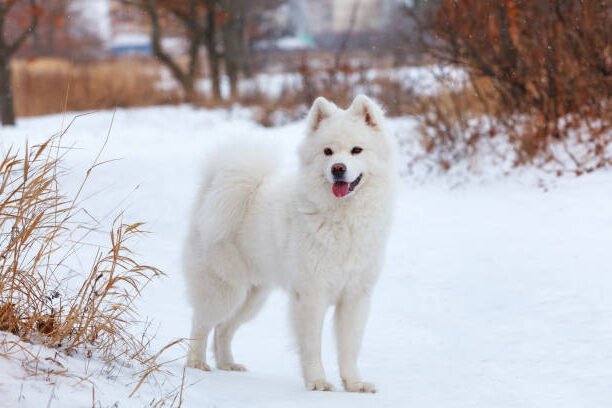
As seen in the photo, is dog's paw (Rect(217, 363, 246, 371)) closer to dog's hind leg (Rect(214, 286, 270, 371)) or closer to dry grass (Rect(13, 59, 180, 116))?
dog's hind leg (Rect(214, 286, 270, 371))

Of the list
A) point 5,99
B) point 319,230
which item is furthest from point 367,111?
point 5,99

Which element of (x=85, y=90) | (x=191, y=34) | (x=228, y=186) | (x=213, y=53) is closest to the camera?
(x=228, y=186)

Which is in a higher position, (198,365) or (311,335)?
(311,335)

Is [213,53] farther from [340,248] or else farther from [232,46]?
[340,248]

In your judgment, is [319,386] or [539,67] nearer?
[319,386]

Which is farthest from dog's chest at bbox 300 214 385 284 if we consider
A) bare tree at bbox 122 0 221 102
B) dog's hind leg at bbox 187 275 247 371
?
bare tree at bbox 122 0 221 102

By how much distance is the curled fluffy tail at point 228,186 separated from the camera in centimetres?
432

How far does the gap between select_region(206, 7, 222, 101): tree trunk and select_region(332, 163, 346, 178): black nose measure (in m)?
14.3

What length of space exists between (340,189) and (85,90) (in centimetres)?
1409

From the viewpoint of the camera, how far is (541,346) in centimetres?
474

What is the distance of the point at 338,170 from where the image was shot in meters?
3.79

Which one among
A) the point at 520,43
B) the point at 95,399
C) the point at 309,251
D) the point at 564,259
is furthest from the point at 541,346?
the point at 520,43

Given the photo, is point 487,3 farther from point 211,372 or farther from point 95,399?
point 95,399

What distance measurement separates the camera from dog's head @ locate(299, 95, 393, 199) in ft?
12.6
